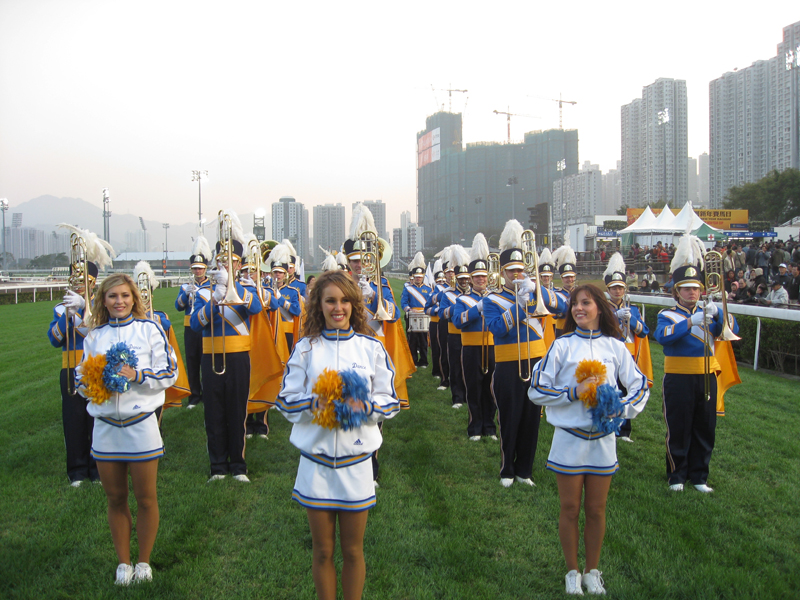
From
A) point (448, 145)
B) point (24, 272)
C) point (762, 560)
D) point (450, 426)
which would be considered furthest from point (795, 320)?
point (448, 145)

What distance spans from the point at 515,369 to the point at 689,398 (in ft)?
5.54

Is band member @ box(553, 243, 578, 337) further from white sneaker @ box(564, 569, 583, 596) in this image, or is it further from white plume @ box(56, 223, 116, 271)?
white plume @ box(56, 223, 116, 271)

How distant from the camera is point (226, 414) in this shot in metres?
5.96

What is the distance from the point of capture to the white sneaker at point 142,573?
3748 mm

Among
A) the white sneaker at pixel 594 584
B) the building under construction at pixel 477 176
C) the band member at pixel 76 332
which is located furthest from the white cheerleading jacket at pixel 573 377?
the building under construction at pixel 477 176

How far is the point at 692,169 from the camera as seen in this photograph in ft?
481

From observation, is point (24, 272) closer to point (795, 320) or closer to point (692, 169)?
point (795, 320)

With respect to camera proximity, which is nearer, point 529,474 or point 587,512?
point 587,512

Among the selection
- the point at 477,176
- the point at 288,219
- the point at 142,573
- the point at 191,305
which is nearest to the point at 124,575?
the point at 142,573

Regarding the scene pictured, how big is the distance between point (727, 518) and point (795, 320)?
7277mm

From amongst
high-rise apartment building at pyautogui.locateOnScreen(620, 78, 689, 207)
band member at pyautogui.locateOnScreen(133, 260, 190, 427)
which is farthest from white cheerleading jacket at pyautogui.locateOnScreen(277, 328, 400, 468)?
high-rise apartment building at pyautogui.locateOnScreen(620, 78, 689, 207)

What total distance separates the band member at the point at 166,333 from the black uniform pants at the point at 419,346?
755 cm

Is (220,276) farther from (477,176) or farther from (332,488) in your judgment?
(477,176)

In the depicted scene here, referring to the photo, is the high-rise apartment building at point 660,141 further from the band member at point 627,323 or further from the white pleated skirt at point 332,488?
the white pleated skirt at point 332,488
